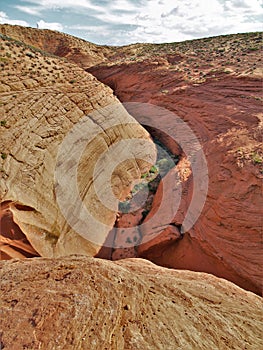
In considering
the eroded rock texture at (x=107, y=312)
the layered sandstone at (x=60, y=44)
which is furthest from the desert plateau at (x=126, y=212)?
the layered sandstone at (x=60, y=44)

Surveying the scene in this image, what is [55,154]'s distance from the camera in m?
8.55

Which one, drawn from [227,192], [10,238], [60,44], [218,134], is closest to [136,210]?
[227,192]

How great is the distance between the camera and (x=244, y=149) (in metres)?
9.91

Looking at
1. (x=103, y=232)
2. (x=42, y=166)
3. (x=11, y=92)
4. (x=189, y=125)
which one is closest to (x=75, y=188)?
(x=42, y=166)

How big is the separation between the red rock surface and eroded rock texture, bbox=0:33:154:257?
2.40 m

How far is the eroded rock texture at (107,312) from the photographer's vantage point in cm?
313

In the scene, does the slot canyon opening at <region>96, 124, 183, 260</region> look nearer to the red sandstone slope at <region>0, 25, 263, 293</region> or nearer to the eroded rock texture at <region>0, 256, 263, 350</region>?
the red sandstone slope at <region>0, 25, 263, 293</region>

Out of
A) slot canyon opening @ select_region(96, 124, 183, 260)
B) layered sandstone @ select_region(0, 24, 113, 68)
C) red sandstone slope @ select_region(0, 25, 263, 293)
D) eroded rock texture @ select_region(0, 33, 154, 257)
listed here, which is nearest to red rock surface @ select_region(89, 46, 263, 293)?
red sandstone slope @ select_region(0, 25, 263, 293)

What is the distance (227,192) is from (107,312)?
6478mm

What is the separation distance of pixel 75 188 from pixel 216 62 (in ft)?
55.7

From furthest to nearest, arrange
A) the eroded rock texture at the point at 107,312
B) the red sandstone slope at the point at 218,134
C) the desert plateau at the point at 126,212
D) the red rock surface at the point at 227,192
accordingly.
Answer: the red sandstone slope at the point at 218,134, the red rock surface at the point at 227,192, the desert plateau at the point at 126,212, the eroded rock texture at the point at 107,312

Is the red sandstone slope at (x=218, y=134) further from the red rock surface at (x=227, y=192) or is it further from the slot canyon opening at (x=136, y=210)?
the slot canyon opening at (x=136, y=210)

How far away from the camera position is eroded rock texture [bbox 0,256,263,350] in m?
3.13

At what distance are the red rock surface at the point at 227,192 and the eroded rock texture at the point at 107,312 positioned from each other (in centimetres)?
285
